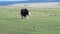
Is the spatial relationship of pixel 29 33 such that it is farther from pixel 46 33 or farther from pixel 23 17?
pixel 23 17

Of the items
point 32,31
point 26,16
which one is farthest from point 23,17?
point 32,31

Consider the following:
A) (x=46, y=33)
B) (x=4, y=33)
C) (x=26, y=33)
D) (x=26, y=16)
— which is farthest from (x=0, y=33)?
(x=26, y=16)

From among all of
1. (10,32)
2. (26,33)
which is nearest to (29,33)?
(26,33)

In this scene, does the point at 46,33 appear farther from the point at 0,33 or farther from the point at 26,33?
the point at 0,33

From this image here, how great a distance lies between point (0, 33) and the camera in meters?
13.7

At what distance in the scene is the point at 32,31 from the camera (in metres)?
14.5

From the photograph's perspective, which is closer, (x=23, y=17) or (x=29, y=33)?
(x=29, y=33)

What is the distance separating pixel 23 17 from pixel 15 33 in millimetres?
8254

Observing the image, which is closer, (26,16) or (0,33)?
(0,33)

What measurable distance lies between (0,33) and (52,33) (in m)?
2.70

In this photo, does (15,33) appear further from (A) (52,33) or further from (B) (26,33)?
(A) (52,33)

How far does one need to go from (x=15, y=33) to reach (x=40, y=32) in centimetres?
139

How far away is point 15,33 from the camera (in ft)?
45.0

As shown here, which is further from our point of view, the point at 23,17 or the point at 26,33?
the point at 23,17
